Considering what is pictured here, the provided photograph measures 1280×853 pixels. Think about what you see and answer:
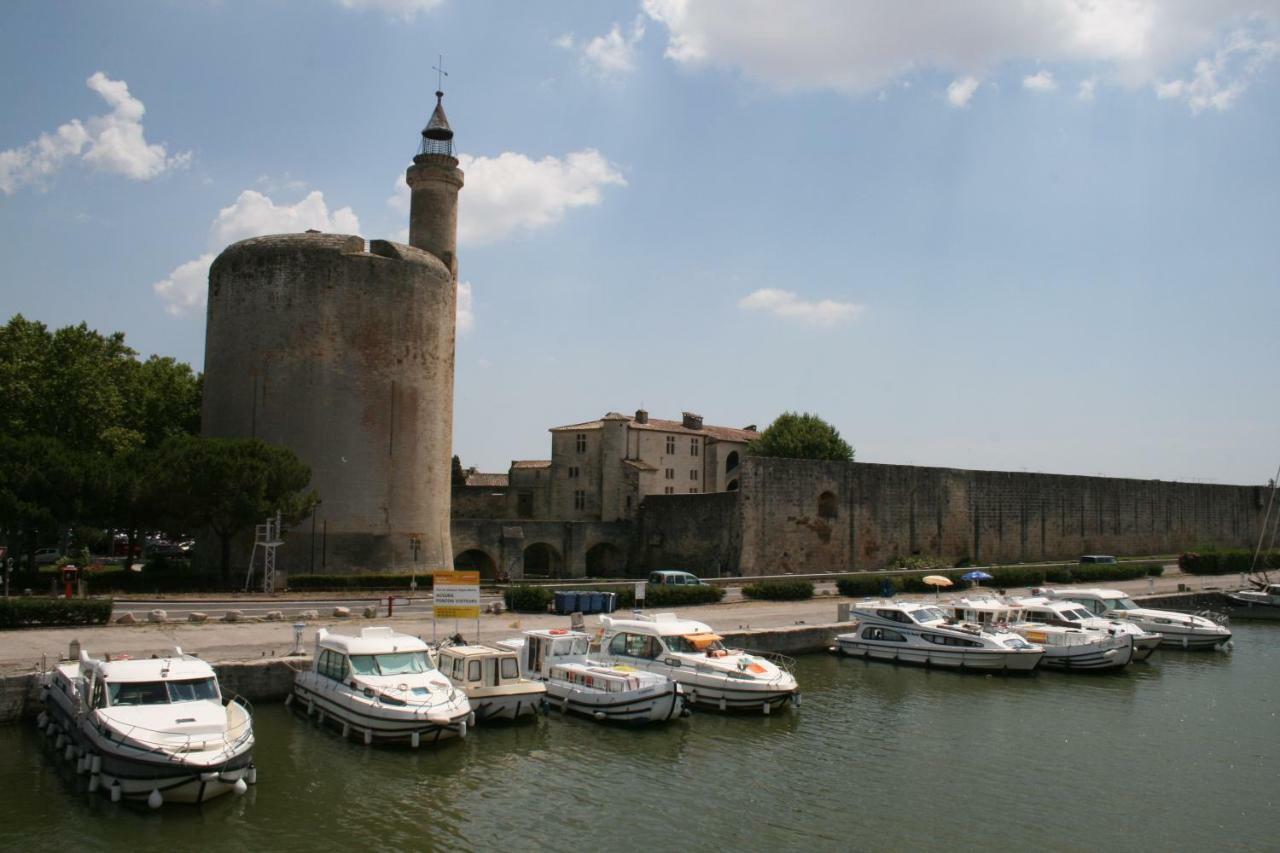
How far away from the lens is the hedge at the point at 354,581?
32.1 metres

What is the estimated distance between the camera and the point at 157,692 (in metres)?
13.3

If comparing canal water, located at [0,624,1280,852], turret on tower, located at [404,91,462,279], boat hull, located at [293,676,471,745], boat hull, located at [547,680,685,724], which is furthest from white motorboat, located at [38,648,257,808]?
turret on tower, located at [404,91,462,279]

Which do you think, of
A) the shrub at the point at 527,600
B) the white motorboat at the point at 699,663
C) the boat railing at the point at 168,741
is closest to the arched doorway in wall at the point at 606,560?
the shrub at the point at 527,600

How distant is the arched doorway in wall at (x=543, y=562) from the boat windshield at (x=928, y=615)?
919 inches

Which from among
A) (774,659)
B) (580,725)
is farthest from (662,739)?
(774,659)

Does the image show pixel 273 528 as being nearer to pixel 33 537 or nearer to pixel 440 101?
pixel 33 537

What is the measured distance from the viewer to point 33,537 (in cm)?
3331

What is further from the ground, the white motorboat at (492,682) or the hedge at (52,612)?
the hedge at (52,612)

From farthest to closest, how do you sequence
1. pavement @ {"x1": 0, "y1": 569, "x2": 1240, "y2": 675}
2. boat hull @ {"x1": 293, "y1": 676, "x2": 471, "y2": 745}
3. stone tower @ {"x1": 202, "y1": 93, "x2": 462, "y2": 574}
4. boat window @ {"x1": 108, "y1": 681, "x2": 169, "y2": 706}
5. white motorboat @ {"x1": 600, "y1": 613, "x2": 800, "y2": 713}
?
stone tower @ {"x1": 202, "y1": 93, "x2": 462, "y2": 574} < pavement @ {"x1": 0, "y1": 569, "x2": 1240, "y2": 675} < white motorboat @ {"x1": 600, "y1": 613, "x2": 800, "y2": 713} < boat hull @ {"x1": 293, "y1": 676, "x2": 471, "y2": 745} < boat window @ {"x1": 108, "y1": 681, "x2": 169, "y2": 706}

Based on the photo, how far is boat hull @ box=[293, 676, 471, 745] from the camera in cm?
1482

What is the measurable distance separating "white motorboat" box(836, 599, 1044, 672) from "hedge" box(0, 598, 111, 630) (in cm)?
1639

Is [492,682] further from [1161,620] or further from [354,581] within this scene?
[1161,620]

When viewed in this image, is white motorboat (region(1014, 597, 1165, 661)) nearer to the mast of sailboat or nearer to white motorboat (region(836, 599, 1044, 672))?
white motorboat (region(836, 599, 1044, 672))

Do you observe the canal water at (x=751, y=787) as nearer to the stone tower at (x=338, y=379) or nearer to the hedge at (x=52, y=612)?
the hedge at (x=52, y=612)
